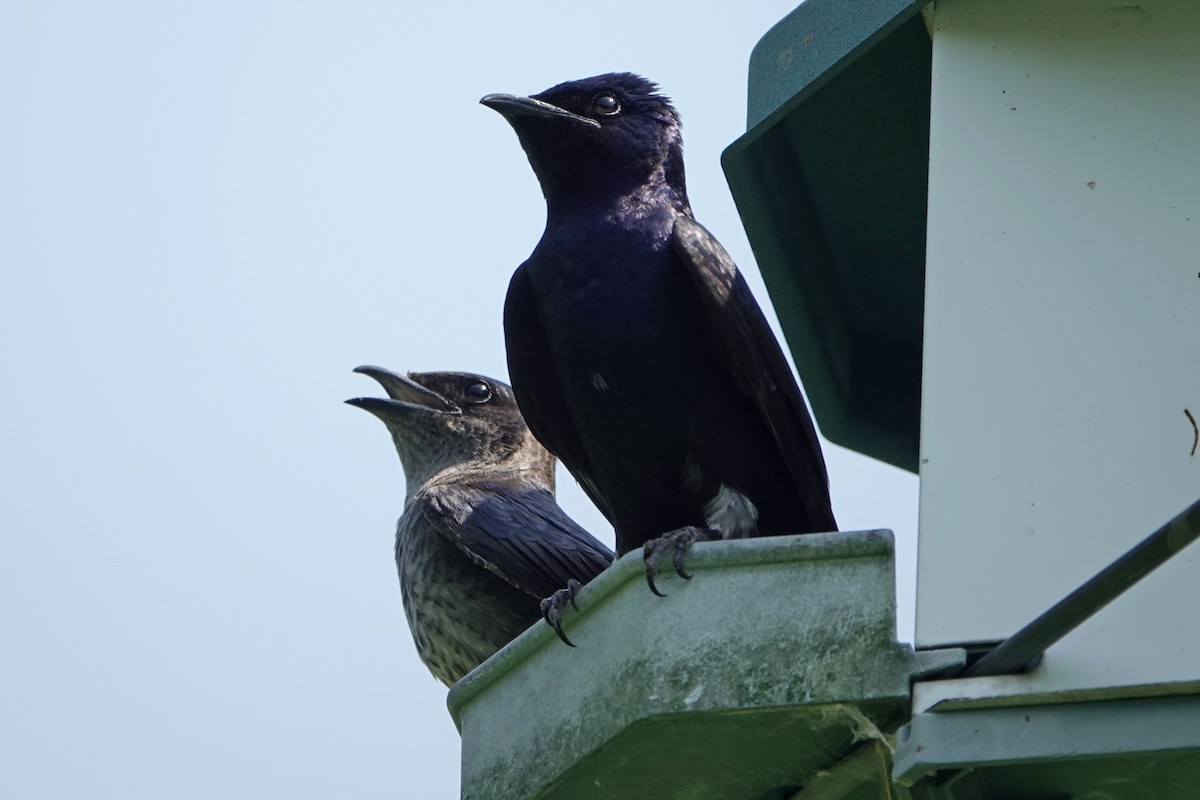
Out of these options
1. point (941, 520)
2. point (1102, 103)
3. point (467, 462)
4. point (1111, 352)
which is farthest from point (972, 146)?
point (467, 462)

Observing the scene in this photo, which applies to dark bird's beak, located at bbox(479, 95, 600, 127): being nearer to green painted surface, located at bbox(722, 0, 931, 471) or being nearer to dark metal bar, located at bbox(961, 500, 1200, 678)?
green painted surface, located at bbox(722, 0, 931, 471)

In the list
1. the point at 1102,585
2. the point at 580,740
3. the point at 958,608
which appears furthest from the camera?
the point at 580,740

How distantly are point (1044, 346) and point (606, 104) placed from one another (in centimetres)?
251

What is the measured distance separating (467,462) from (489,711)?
12.1 ft

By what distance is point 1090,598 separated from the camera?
11.5 ft

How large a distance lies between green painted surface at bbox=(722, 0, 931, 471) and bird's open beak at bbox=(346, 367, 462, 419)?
94.2 inches

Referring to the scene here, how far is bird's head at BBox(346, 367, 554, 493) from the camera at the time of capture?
827 cm

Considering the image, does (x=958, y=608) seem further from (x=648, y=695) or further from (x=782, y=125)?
(x=782, y=125)

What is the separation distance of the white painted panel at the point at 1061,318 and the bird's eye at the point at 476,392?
155 inches

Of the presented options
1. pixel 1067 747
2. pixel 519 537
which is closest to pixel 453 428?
pixel 519 537

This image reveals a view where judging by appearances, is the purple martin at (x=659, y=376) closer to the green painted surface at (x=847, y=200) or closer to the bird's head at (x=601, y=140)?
the bird's head at (x=601, y=140)

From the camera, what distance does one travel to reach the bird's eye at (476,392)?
846 cm

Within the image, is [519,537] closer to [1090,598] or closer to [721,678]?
[721,678]

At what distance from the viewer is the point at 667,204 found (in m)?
6.10
